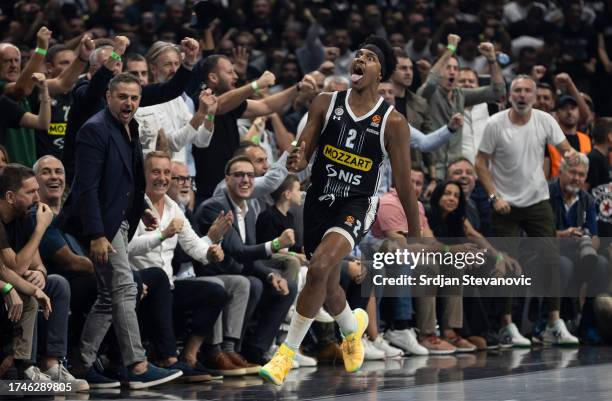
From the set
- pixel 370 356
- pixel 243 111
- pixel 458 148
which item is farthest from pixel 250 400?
pixel 458 148

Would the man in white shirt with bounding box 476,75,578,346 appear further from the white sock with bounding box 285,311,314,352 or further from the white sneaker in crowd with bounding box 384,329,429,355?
the white sock with bounding box 285,311,314,352

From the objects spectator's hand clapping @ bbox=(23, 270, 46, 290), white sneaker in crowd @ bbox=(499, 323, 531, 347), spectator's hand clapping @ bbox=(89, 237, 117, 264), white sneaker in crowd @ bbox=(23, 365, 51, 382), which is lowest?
white sneaker in crowd @ bbox=(499, 323, 531, 347)

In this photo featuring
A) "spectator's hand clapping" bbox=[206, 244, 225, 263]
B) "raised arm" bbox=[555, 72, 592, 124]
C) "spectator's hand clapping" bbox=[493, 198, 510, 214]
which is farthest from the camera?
"raised arm" bbox=[555, 72, 592, 124]

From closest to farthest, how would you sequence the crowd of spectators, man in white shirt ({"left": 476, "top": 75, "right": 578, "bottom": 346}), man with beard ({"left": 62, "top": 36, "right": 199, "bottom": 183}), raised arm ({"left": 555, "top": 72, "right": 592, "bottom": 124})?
the crowd of spectators, man with beard ({"left": 62, "top": 36, "right": 199, "bottom": 183}), man in white shirt ({"left": 476, "top": 75, "right": 578, "bottom": 346}), raised arm ({"left": 555, "top": 72, "right": 592, "bottom": 124})

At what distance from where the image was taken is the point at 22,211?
842cm

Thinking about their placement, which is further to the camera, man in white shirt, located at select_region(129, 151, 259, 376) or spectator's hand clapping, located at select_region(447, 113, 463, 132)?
spectator's hand clapping, located at select_region(447, 113, 463, 132)

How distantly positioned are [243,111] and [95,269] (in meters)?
3.01

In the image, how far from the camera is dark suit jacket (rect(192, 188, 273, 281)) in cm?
984

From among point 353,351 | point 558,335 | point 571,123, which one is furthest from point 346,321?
point 571,123

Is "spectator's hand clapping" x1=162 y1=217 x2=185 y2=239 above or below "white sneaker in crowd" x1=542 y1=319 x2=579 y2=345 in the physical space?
above

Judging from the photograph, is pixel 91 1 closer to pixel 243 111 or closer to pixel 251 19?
pixel 251 19

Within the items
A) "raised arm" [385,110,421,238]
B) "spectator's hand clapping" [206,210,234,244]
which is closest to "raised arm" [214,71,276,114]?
"spectator's hand clapping" [206,210,234,244]

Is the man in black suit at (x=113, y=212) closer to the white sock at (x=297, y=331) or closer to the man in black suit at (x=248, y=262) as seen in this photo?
the white sock at (x=297, y=331)

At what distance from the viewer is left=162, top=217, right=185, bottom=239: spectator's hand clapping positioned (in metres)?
8.88
